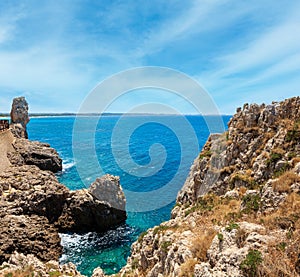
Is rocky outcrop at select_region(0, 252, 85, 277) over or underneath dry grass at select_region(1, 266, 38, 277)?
underneath

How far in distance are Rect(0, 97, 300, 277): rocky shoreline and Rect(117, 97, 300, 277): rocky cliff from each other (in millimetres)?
30

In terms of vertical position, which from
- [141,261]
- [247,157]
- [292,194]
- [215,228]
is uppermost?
[247,157]

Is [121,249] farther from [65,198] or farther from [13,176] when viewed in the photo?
A: [13,176]

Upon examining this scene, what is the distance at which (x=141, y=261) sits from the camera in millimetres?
14664

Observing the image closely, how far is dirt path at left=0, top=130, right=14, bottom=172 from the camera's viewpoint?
4580 centimetres

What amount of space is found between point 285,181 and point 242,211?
251cm

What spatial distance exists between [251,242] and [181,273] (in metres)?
2.88

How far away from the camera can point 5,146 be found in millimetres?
54875

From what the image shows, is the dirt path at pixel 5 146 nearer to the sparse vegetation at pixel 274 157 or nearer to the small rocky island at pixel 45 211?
the small rocky island at pixel 45 211

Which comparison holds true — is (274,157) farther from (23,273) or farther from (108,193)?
(108,193)

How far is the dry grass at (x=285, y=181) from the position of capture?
1162 cm

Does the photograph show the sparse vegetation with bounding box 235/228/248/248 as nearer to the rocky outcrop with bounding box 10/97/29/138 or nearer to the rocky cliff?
the rocky cliff

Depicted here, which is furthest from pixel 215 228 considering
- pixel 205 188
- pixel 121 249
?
pixel 121 249

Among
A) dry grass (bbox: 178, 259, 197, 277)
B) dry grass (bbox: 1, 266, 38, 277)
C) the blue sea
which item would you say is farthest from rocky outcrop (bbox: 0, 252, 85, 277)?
dry grass (bbox: 178, 259, 197, 277)
